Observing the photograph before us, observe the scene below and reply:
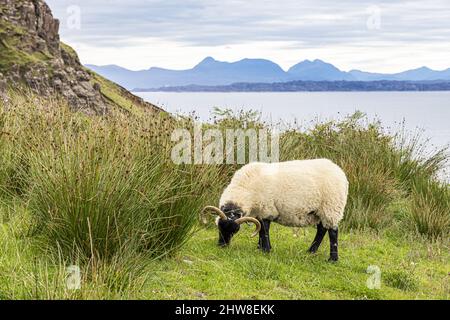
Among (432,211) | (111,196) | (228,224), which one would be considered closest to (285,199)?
(228,224)

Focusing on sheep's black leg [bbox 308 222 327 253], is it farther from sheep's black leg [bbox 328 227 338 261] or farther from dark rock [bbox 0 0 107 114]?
dark rock [bbox 0 0 107 114]

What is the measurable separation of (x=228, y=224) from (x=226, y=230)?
113 mm

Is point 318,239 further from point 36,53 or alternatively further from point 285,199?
point 36,53

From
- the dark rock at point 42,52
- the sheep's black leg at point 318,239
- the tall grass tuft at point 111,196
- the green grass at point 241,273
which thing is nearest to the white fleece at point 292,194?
the sheep's black leg at point 318,239

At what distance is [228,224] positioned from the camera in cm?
818

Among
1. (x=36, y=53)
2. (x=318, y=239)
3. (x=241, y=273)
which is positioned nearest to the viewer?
→ (x=241, y=273)

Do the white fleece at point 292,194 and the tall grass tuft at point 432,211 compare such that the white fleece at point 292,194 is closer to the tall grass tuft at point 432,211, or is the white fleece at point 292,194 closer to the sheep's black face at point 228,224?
the sheep's black face at point 228,224

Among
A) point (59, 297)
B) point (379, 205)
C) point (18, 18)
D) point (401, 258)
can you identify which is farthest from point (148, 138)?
point (18, 18)

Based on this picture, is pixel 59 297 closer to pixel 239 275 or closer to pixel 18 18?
pixel 239 275

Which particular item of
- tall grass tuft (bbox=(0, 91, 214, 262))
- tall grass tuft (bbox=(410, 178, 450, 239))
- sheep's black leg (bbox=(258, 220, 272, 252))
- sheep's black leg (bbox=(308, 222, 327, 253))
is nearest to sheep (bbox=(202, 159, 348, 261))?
sheep's black leg (bbox=(258, 220, 272, 252))

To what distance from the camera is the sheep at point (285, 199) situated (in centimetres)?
832

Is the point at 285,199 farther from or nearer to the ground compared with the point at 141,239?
farther from the ground

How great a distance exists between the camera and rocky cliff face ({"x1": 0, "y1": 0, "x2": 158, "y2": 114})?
55.5 m

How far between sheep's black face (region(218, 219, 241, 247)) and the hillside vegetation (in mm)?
178
